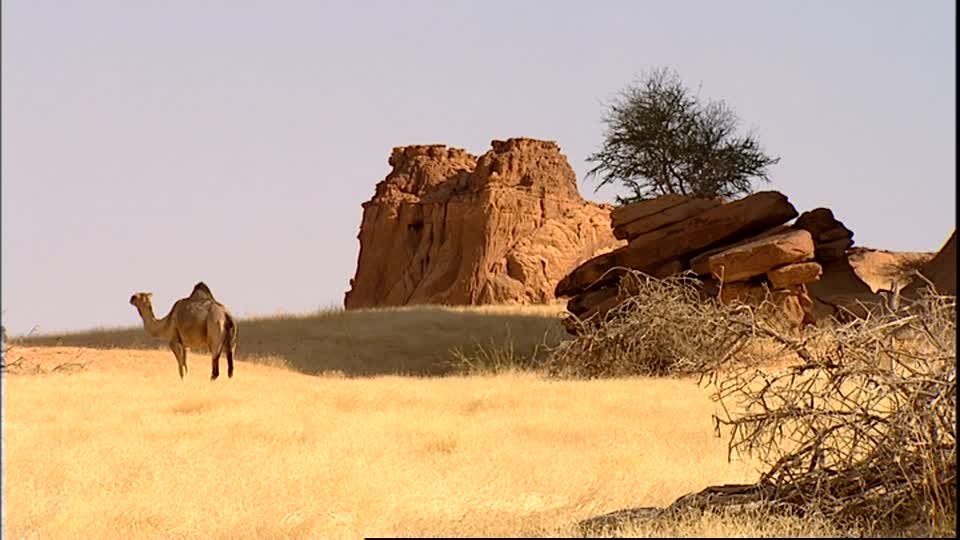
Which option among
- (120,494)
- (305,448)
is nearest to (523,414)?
(305,448)

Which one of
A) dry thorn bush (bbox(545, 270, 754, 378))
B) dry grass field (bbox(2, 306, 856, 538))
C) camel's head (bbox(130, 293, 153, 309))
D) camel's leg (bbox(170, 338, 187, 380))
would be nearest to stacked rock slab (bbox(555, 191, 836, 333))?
dry thorn bush (bbox(545, 270, 754, 378))

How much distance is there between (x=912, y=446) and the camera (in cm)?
738

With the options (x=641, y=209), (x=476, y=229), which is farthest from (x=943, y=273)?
(x=476, y=229)

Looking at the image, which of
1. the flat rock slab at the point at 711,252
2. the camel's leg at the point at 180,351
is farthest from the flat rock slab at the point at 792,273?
the camel's leg at the point at 180,351

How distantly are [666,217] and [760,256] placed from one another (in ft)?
9.76

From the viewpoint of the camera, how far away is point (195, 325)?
68.2 feet

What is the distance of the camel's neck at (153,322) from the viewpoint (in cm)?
2139

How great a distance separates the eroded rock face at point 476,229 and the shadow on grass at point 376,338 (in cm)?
978

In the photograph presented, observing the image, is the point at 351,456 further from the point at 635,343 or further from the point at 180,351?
the point at 180,351

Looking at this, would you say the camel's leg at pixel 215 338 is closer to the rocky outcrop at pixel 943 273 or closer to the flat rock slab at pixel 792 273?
the flat rock slab at pixel 792 273

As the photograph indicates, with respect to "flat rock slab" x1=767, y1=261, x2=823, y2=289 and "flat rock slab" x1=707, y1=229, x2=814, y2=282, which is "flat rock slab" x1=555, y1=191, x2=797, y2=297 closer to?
"flat rock slab" x1=707, y1=229, x2=814, y2=282

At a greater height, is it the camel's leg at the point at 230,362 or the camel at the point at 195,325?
the camel at the point at 195,325

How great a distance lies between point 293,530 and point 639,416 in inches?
262

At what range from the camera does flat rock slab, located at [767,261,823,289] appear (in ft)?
76.9
